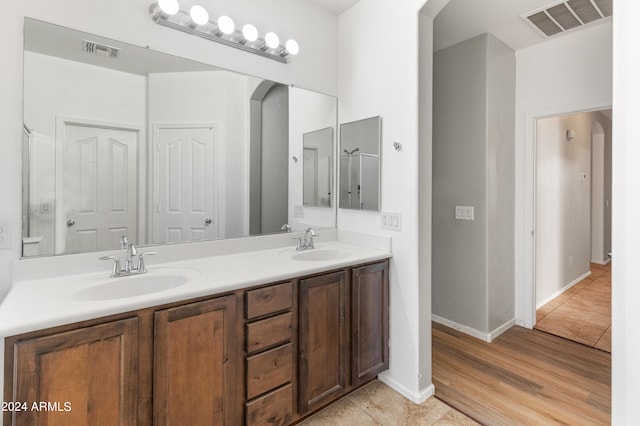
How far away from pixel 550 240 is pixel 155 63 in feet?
13.5

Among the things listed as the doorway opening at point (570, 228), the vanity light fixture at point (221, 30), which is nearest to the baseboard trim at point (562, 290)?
the doorway opening at point (570, 228)

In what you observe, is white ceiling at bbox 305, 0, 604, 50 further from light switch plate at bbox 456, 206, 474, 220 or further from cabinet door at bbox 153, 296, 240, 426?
Answer: cabinet door at bbox 153, 296, 240, 426

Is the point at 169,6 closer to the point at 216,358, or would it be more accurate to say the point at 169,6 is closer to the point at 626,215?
the point at 216,358

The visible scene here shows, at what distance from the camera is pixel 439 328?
9.87ft

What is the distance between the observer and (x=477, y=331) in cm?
282

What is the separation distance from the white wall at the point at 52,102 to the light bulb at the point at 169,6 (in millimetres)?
405

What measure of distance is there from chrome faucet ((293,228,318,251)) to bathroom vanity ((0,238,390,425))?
15cm

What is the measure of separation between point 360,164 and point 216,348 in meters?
1.54

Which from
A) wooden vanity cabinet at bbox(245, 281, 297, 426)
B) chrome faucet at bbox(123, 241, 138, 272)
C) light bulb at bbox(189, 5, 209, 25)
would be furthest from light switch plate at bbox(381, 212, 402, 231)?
light bulb at bbox(189, 5, 209, 25)

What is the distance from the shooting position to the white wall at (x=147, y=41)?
1.40 metres

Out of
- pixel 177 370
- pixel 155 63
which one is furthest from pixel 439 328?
pixel 155 63

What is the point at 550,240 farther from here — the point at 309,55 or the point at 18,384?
the point at 18,384

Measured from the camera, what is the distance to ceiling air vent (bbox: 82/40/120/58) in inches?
62.2

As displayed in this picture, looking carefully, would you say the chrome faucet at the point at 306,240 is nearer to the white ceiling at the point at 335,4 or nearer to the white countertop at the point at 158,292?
the white countertop at the point at 158,292
